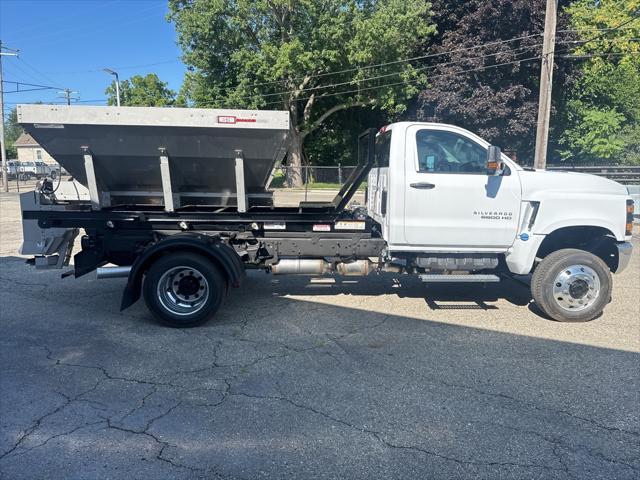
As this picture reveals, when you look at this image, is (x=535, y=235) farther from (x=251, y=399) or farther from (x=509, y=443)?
(x=251, y=399)

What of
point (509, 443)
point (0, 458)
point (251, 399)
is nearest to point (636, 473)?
point (509, 443)

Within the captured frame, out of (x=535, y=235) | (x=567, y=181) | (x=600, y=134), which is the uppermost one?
(x=600, y=134)

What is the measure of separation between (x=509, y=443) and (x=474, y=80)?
25.6 m

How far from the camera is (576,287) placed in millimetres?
5781

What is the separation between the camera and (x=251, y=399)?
12.9 feet

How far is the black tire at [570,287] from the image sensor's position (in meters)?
5.72

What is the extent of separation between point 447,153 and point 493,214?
3.12 ft

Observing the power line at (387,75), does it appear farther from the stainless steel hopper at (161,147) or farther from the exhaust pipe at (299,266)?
the exhaust pipe at (299,266)

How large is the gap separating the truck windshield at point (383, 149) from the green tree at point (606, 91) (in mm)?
26496

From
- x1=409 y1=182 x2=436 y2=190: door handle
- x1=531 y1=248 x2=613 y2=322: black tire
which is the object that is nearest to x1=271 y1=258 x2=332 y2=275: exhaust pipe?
x1=409 y1=182 x2=436 y2=190: door handle

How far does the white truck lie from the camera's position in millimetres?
5512

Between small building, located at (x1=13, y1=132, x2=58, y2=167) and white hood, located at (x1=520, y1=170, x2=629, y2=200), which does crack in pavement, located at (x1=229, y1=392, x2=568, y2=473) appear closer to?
white hood, located at (x1=520, y1=170, x2=629, y2=200)

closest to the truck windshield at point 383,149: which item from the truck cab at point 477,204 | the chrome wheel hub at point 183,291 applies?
the truck cab at point 477,204

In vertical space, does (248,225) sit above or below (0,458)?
above
